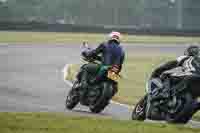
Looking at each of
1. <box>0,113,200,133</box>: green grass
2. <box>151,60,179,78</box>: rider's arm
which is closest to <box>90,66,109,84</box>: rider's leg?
<box>151,60,179,78</box>: rider's arm

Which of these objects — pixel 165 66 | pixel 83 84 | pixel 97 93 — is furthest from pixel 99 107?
pixel 165 66

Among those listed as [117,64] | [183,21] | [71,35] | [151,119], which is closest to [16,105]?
[117,64]

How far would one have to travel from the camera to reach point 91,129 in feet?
32.4

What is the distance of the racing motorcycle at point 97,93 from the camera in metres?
16.4

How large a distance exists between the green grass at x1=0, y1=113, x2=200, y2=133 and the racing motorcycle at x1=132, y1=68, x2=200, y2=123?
6.44ft

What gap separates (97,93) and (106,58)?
77 centimetres

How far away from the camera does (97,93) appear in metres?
16.7

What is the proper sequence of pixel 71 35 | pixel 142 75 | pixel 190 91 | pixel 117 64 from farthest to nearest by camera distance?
pixel 71 35, pixel 142 75, pixel 117 64, pixel 190 91

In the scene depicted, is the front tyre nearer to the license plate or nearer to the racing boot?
the racing boot

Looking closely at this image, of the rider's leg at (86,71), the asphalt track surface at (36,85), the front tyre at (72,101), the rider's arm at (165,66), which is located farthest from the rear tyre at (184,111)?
the front tyre at (72,101)

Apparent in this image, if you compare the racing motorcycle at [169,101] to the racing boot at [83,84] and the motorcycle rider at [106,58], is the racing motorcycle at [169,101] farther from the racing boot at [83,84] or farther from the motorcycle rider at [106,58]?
the racing boot at [83,84]

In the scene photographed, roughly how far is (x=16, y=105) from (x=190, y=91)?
5.27 meters

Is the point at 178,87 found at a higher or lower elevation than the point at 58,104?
higher

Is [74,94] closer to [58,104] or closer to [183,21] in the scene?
[58,104]
